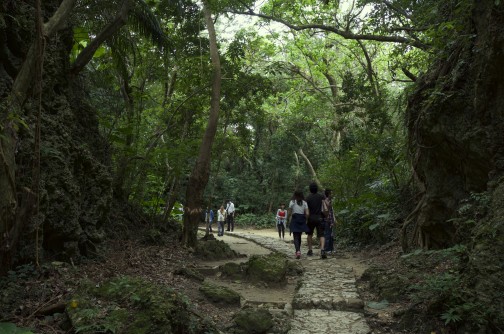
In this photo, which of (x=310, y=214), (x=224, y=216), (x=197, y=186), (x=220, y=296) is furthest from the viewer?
(x=224, y=216)

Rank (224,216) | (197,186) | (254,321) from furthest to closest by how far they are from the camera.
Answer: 1. (224,216)
2. (197,186)
3. (254,321)

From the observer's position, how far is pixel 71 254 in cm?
711

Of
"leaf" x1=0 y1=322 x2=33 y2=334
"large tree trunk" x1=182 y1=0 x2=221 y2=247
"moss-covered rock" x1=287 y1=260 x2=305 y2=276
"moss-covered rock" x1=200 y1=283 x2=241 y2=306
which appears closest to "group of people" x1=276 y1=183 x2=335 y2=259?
"moss-covered rock" x1=287 y1=260 x2=305 y2=276

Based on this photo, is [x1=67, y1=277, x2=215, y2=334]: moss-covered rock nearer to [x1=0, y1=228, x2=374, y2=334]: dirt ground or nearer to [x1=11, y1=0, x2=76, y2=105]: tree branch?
[x1=0, y1=228, x2=374, y2=334]: dirt ground

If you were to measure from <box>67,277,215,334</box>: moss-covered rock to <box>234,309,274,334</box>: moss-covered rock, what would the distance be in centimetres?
50

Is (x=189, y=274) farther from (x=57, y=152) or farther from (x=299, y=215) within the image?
(x=299, y=215)

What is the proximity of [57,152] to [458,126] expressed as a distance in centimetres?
712

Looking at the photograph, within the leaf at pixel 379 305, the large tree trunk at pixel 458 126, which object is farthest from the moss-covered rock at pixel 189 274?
the large tree trunk at pixel 458 126

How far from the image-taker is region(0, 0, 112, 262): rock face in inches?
248

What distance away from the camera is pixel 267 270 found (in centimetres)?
825

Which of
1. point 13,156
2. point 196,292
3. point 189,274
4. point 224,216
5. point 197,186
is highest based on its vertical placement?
point 197,186

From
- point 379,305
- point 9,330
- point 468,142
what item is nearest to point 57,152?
point 9,330

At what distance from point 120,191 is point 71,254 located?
4.90 metres

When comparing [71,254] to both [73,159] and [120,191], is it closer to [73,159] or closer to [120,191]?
[73,159]
